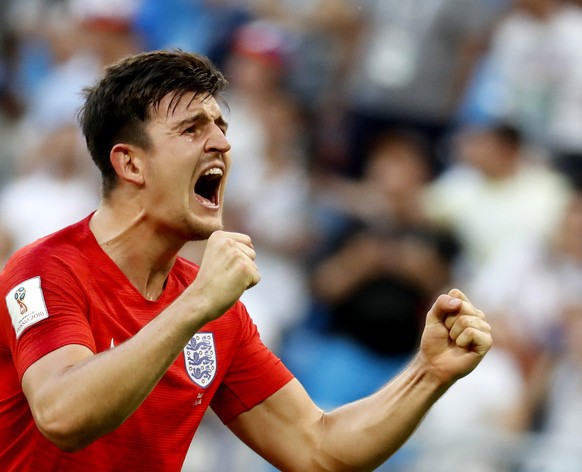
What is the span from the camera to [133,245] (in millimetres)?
3986

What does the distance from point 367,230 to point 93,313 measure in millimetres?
4422

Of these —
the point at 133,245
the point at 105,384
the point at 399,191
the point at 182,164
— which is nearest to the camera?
the point at 105,384

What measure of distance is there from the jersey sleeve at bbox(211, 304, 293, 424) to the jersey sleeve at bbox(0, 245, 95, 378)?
723 millimetres

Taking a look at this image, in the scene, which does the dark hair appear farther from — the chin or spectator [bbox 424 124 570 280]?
spectator [bbox 424 124 570 280]

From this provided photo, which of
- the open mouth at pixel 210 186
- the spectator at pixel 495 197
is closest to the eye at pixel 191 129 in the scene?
the open mouth at pixel 210 186

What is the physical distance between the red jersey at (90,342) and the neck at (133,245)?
0.05m

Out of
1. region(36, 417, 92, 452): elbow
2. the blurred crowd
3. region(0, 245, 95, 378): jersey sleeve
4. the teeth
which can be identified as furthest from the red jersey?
the blurred crowd

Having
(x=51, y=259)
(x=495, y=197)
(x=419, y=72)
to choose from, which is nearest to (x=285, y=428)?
(x=51, y=259)

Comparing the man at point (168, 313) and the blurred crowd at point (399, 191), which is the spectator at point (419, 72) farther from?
the man at point (168, 313)

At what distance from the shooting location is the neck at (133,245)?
3965 millimetres

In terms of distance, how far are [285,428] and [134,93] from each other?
1.29 metres

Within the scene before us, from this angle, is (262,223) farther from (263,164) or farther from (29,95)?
(29,95)

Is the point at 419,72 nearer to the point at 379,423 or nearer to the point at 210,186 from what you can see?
the point at 210,186

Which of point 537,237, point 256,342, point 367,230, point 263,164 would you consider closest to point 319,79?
point 263,164
